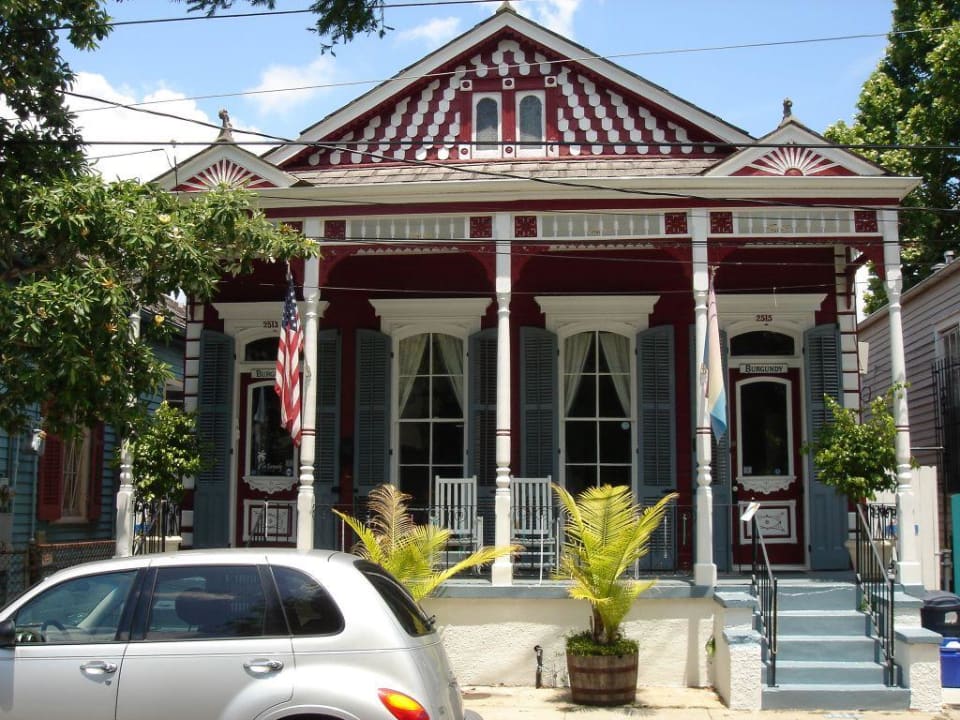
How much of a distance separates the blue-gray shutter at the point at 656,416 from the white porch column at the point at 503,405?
2.63 meters

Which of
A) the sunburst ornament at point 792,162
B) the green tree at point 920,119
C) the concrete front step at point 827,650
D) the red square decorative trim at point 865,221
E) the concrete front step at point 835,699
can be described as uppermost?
the green tree at point 920,119

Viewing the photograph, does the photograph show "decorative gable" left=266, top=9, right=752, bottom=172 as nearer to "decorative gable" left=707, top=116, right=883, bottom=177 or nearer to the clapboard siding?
"decorative gable" left=707, top=116, right=883, bottom=177

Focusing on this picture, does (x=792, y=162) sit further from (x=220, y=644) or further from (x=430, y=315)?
(x=220, y=644)

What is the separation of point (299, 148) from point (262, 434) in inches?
159

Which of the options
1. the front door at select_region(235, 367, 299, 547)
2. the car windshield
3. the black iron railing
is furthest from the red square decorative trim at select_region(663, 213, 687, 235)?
the black iron railing

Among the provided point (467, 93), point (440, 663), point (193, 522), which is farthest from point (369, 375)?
point (440, 663)

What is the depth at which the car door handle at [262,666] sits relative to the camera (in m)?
5.82

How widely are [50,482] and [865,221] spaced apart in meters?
13.6

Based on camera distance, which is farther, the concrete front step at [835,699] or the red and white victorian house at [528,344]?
the red and white victorian house at [528,344]

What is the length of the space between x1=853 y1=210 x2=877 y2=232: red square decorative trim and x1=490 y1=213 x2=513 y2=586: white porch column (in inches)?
158

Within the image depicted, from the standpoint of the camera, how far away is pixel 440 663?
6312mm

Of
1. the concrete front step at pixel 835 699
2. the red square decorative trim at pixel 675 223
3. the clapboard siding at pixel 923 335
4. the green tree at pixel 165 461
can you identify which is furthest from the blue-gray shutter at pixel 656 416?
the clapboard siding at pixel 923 335

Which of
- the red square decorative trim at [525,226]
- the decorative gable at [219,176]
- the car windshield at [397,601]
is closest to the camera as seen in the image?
the car windshield at [397,601]

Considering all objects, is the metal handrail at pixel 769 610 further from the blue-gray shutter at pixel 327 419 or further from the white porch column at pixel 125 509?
the white porch column at pixel 125 509
